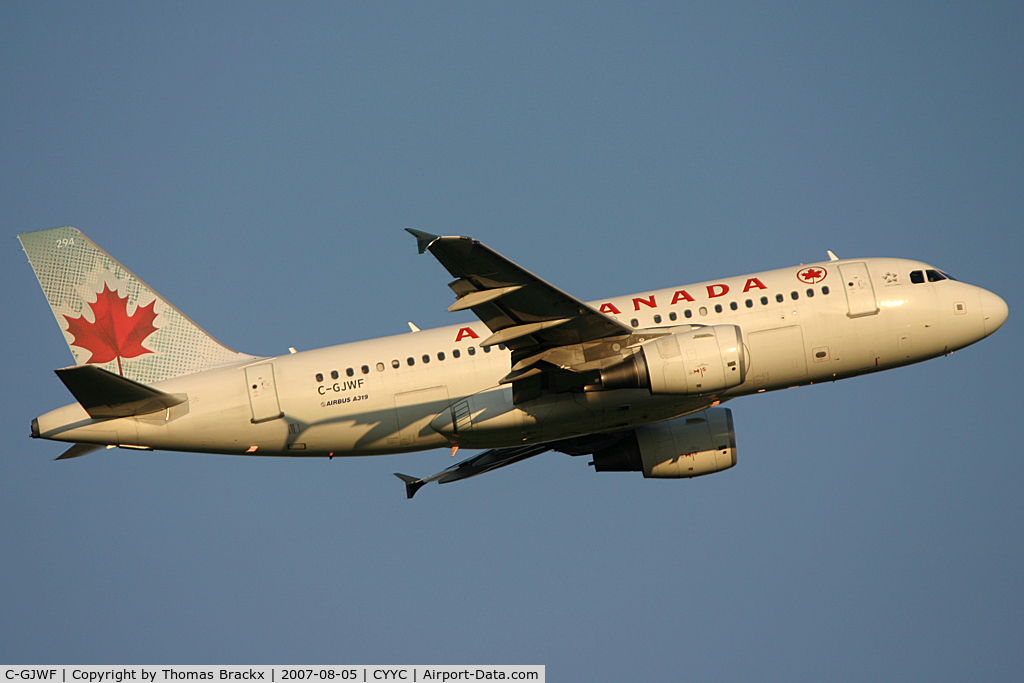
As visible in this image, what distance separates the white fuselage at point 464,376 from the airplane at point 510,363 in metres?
0.05

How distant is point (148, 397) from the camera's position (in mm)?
29875

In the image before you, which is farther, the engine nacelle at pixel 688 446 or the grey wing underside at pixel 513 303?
the engine nacelle at pixel 688 446

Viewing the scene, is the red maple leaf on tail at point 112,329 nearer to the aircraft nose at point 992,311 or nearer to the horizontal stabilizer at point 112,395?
the horizontal stabilizer at point 112,395

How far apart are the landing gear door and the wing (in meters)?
7.88

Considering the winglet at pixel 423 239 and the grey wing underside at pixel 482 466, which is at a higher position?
the winglet at pixel 423 239

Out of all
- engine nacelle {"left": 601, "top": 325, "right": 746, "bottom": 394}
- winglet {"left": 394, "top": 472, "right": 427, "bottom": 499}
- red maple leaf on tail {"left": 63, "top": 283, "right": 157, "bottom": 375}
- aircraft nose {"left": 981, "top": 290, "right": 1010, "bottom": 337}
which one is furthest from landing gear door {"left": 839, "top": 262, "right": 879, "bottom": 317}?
red maple leaf on tail {"left": 63, "top": 283, "right": 157, "bottom": 375}

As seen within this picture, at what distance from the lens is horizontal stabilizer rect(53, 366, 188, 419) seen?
27328 millimetres

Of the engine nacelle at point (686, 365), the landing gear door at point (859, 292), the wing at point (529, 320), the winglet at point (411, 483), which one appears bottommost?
the winglet at point (411, 483)

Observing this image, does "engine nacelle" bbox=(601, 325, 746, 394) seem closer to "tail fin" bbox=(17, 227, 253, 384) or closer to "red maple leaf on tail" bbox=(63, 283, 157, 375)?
"tail fin" bbox=(17, 227, 253, 384)

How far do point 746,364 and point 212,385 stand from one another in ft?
54.7

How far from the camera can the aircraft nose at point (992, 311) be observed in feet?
105

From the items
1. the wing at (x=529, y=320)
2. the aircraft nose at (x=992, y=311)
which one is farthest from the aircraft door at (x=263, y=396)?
the aircraft nose at (x=992, y=311)

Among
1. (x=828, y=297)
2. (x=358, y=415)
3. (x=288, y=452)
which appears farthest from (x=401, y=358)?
(x=828, y=297)

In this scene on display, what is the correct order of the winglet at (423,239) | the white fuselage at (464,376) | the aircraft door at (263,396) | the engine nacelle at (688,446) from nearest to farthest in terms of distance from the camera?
the winglet at (423,239)
the white fuselage at (464,376)
the aircraft door at (263,396)
the engine nacelle at (688,446)
